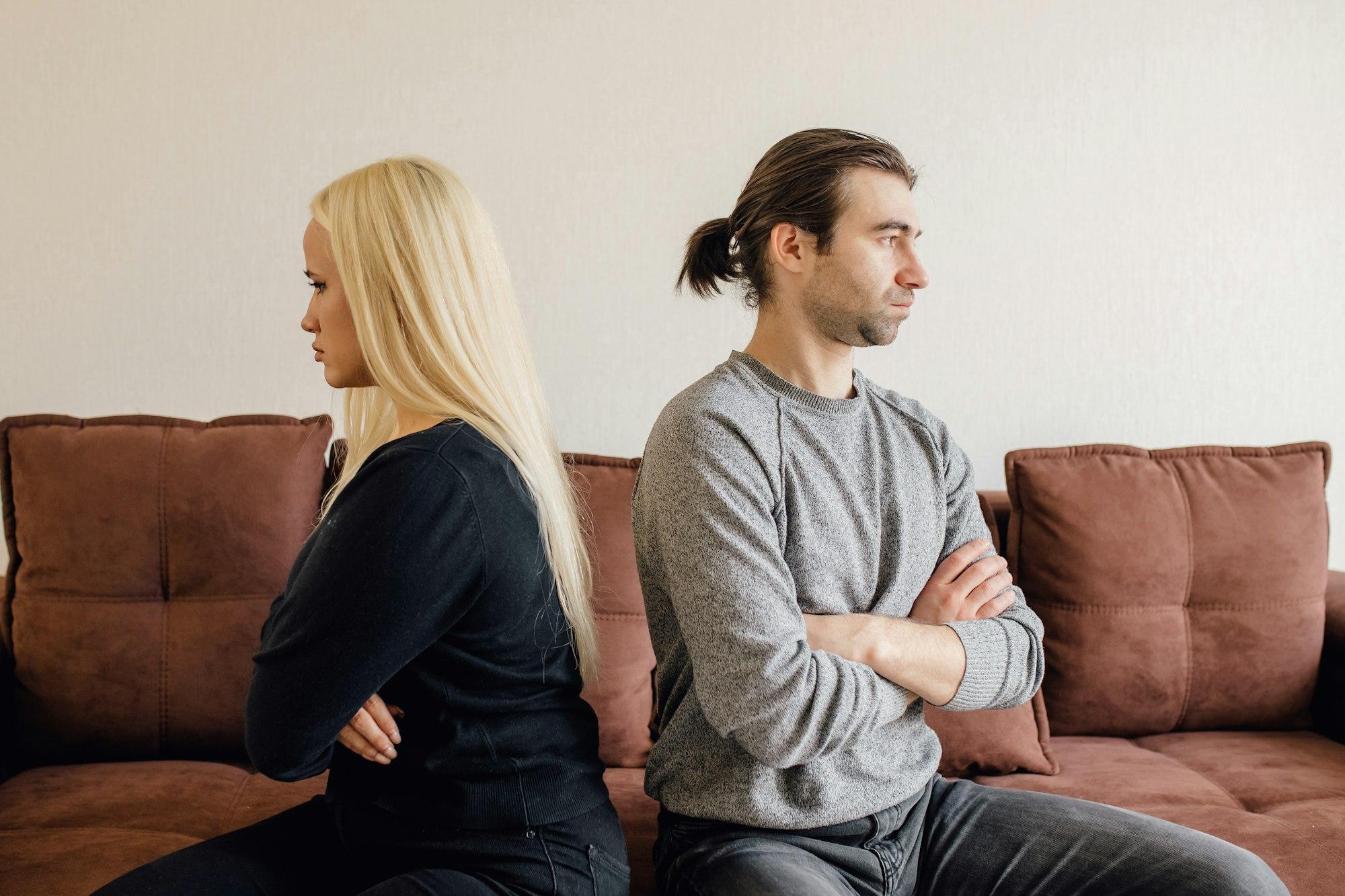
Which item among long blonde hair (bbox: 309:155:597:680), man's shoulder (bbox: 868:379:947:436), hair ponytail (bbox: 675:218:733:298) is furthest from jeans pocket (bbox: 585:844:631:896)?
hair ponytail (bbox: 675:218:733:298)

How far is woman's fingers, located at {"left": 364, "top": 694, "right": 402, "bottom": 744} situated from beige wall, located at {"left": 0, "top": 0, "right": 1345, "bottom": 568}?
48.4 inches

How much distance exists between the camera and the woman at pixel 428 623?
42.3 inches

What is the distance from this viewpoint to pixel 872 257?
1.46m

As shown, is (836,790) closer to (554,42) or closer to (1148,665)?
(1148,665)

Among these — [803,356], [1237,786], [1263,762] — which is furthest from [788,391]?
[1263,762]

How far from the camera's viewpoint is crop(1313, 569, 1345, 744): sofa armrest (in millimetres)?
2076

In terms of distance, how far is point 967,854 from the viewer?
140 centimetres

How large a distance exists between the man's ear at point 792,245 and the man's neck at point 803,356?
76 millimetres

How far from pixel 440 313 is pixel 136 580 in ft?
3.27

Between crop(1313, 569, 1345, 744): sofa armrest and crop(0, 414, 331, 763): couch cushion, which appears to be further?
crop(1313, 569, 1345, 744): sofa armrest

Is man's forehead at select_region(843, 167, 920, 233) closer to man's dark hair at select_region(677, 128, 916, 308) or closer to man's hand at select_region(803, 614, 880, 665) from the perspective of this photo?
man's dark hair at select_region(677, 128, 916, 308)

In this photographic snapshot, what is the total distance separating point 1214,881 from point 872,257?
90 cm

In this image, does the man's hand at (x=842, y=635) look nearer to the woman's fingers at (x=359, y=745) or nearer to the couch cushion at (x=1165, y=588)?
the woman's fingers at (x=359, y=745)

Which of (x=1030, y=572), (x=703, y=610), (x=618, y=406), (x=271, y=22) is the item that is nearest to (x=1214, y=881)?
(x=703, y=610)
